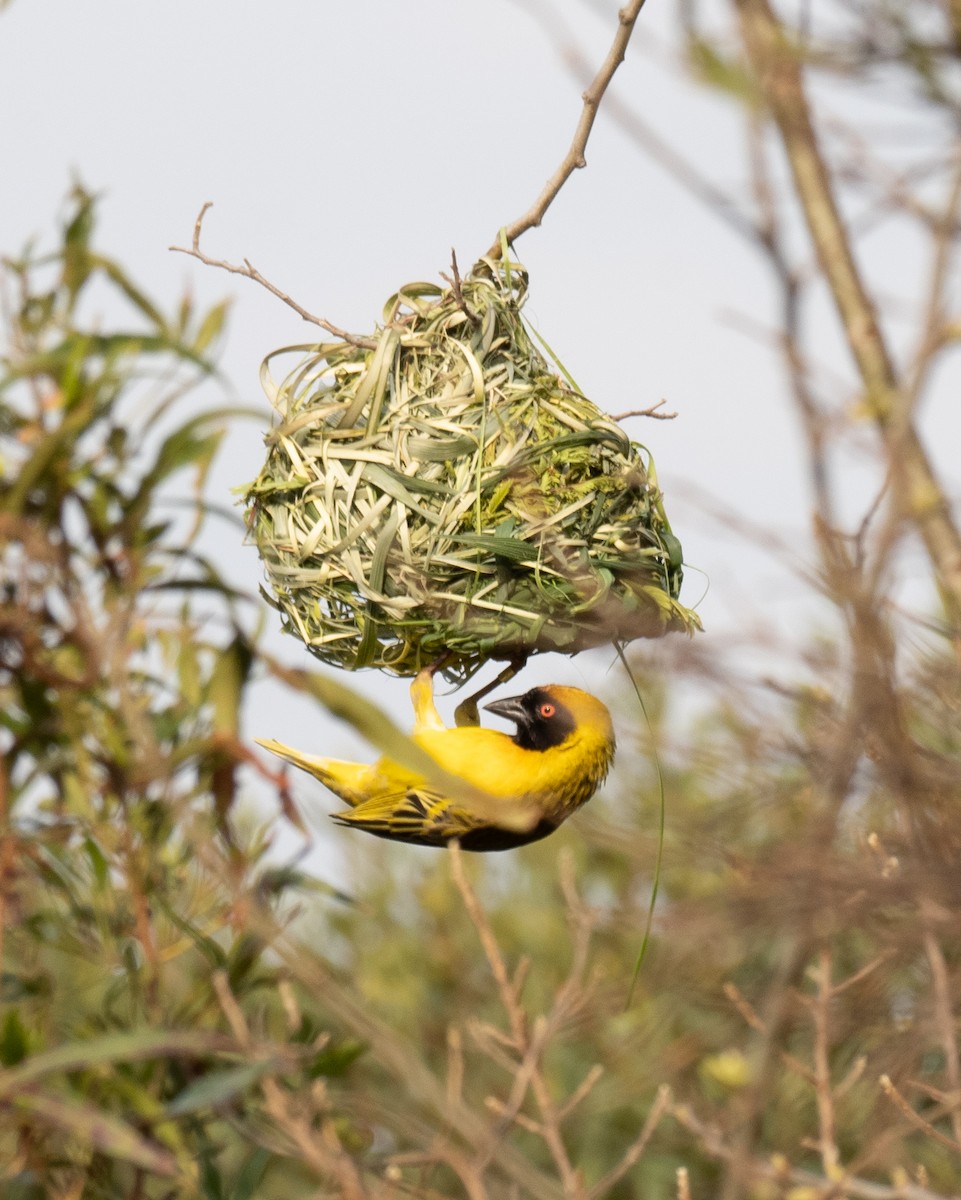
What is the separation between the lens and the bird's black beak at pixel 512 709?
10.5 feet

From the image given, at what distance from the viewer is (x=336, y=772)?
3410mm

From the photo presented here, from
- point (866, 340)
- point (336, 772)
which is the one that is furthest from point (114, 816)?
point (866, 340)

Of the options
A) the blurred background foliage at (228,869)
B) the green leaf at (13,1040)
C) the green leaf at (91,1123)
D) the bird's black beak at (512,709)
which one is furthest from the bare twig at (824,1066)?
the green leaf at (13,1040)

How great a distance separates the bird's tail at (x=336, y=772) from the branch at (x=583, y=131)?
1.14 meters

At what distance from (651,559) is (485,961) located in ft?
22.7

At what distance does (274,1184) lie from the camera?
28.2 ft

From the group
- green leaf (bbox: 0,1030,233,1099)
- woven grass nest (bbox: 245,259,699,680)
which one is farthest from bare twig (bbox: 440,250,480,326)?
green leaf (bbox: 0,1030,233,1099)

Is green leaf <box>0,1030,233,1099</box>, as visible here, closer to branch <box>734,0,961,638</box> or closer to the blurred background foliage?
the blurred background foliage

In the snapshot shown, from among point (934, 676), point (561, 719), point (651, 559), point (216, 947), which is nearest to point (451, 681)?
point (561, 719)

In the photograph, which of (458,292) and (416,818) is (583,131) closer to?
(458,292)

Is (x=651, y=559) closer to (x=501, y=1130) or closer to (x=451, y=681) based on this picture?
(x=451, y=681)

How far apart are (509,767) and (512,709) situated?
118 mm

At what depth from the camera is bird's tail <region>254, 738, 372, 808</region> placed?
3.37 meters

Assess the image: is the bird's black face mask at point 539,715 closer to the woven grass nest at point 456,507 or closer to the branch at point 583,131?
the woven grass nest at point 456,507
